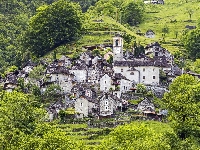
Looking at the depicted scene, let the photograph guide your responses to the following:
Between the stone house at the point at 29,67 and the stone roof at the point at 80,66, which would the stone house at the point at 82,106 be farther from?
the stone house at the point at 29,67

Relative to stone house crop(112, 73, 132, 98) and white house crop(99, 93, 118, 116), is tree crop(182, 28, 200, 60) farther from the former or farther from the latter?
white house crop(99, 93, 118, 116)

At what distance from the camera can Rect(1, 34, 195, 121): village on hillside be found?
272 ft

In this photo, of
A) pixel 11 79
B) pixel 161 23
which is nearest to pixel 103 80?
pixel 11 79

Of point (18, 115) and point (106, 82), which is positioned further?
point (106, 82)

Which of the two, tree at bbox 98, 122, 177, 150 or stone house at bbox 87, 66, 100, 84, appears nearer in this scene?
tree at bbox 98, 122, 177, 150

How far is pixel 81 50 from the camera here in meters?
114

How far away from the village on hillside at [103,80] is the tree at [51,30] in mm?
13838

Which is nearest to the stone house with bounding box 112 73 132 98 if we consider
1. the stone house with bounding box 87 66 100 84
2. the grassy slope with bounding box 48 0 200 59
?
the stone house with bounding box 87 66 100 84

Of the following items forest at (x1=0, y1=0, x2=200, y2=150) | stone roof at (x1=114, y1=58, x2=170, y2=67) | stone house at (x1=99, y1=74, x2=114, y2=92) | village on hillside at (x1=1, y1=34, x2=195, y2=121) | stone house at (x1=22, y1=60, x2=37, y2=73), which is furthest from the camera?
stone house at (x1=22, y1=60, x2=37, y2=73)

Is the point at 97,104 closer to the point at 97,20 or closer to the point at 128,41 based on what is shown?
the point at 128,41

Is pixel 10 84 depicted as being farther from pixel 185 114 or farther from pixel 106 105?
pixel 185 114

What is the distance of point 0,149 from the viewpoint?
55.1 meters

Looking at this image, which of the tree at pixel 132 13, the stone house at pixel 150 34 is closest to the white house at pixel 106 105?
the stone house at pixel 150 34

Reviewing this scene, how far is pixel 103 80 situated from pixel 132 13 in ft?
204
